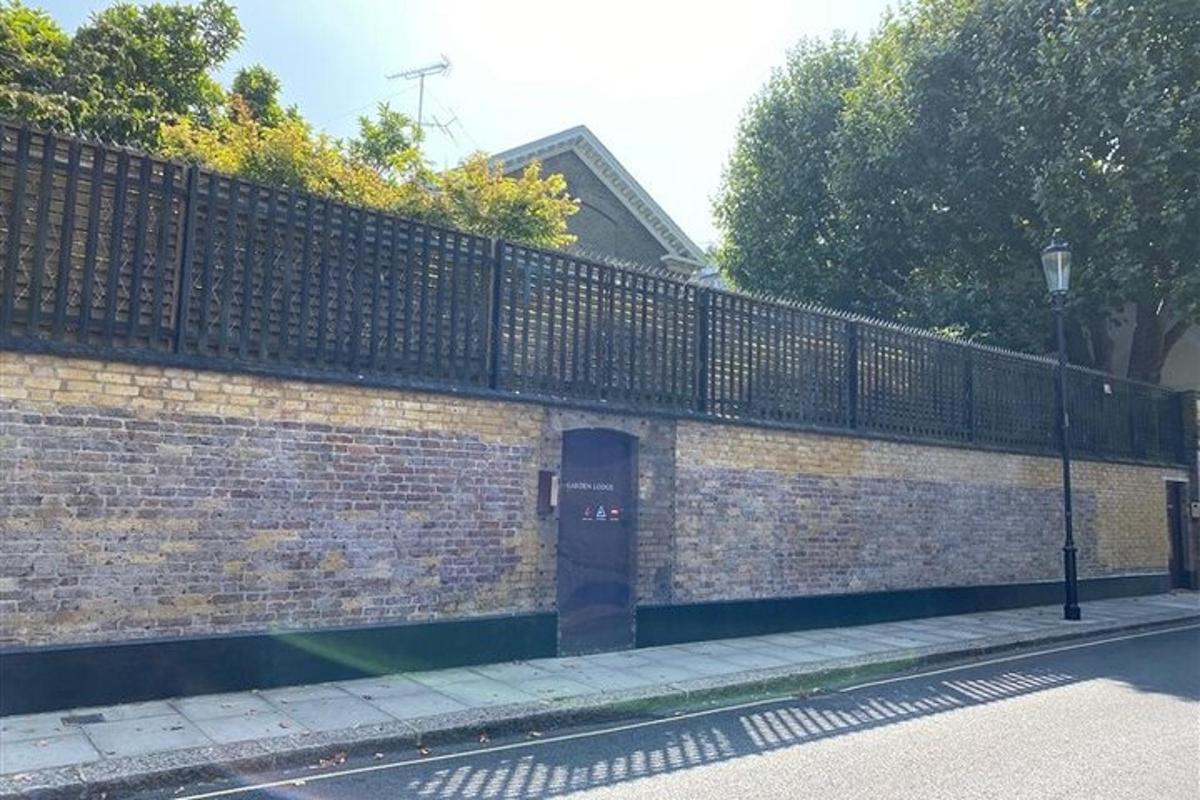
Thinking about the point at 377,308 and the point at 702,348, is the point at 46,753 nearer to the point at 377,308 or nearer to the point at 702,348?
the point at 377,308

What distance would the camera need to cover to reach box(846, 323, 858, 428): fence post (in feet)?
41.6

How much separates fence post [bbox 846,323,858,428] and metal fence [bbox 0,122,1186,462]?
0.11 ft

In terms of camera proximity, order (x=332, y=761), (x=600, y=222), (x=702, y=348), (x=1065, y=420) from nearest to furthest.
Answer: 1. (x=332, y=761)
2. (x=702, y=348)
3. (x=1065, y=420)
4. (x=600, y=222)

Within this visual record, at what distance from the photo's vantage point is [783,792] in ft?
17.7

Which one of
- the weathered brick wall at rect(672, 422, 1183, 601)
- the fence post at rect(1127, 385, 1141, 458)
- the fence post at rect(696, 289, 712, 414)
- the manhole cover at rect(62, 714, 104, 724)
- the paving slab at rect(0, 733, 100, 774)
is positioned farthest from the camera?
the fence post at rect(1127, 385, 1141, 458)

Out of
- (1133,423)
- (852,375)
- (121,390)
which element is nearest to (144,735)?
(121,390)

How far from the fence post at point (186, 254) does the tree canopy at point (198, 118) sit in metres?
3.23

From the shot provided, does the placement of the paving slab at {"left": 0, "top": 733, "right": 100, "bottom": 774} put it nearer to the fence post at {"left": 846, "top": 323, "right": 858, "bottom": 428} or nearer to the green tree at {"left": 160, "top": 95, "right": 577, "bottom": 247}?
the green tree at {"left": 160, "top": 95, "right": 577, "bottom": 247}

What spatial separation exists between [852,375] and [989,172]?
27.6 feet

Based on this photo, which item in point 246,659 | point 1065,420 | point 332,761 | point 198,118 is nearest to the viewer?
point 332,761

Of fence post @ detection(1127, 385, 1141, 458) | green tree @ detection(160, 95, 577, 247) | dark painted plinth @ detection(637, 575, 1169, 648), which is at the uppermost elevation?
green tree @ detection(160, 95, 577, 247)

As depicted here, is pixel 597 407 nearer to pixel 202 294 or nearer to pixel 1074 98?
pixel 202 294

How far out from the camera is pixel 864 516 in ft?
41.2

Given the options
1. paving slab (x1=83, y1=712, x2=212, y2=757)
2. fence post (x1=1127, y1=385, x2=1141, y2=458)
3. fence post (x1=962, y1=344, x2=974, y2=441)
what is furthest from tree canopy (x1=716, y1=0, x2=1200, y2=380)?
paving slab (x1=83, y1=712, x2=212, y2=757)
